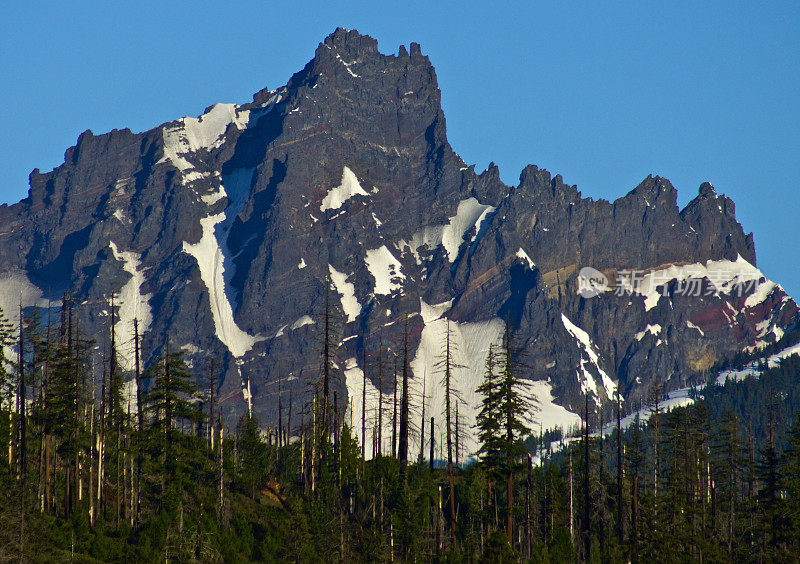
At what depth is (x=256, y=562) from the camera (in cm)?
6356

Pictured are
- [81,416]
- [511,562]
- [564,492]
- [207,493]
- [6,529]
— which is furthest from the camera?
[564,492]

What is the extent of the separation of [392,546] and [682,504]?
22.6 meters

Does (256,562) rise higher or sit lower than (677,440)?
lower

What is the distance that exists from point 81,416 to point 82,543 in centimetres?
2282

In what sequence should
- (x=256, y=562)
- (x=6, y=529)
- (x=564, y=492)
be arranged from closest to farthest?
(x=6, y=529) → (x=256, y=562) → (x=564, y=492)

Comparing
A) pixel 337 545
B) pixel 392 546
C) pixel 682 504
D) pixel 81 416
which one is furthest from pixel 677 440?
pixel 81 416

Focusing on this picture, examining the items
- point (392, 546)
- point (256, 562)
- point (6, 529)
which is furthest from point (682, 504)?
point (6, 529)

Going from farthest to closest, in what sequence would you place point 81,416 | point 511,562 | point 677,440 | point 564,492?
point 564,492
point 677,440
point 81,416
point 511,562

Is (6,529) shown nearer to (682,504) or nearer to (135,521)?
(135,521)

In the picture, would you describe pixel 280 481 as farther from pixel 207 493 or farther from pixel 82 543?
pixel 82 543

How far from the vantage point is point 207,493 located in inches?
2830

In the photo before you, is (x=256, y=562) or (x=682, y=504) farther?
(x=682, y=504)

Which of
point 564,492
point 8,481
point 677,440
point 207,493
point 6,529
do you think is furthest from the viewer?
point 564,492

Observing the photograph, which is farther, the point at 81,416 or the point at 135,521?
the point at 81,416
